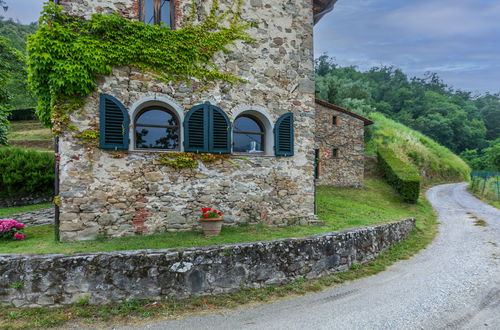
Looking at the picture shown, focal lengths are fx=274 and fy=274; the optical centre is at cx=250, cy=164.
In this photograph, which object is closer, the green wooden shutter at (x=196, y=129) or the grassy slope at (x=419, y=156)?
the green wooden shutter at (x=196, y=129)

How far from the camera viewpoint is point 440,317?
13.3 feet

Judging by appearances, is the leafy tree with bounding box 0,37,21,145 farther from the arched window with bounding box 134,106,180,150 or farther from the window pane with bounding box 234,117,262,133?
the window pane with bounding box 234,117,262,133

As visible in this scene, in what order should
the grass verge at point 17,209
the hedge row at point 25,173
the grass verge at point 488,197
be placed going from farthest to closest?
the grass verge at point 488,197 < the hedge row at point 25,173 < the grass verge at point 17,209

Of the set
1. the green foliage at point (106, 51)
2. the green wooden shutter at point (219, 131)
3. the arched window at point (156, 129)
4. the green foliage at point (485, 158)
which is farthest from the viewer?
the green foliage at point (485, 158)

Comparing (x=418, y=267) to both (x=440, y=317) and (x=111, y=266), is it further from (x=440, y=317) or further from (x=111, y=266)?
(x=111, y=266)

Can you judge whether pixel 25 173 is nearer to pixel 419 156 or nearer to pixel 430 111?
pixel 419 156

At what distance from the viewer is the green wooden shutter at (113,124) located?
6.23 m

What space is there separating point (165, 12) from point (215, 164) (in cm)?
414

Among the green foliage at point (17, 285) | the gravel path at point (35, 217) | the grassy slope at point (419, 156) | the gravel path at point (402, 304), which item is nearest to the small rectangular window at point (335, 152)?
the grassy slope at point (419, 156)

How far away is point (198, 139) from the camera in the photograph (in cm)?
714

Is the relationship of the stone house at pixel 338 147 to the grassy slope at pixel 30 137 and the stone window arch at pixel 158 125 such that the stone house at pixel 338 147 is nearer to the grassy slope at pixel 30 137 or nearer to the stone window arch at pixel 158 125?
the stone window arch at pixel 158 125

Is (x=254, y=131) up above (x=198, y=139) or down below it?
above

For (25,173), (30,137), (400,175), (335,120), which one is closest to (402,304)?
(335,120)

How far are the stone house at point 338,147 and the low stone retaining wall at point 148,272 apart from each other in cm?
1158
